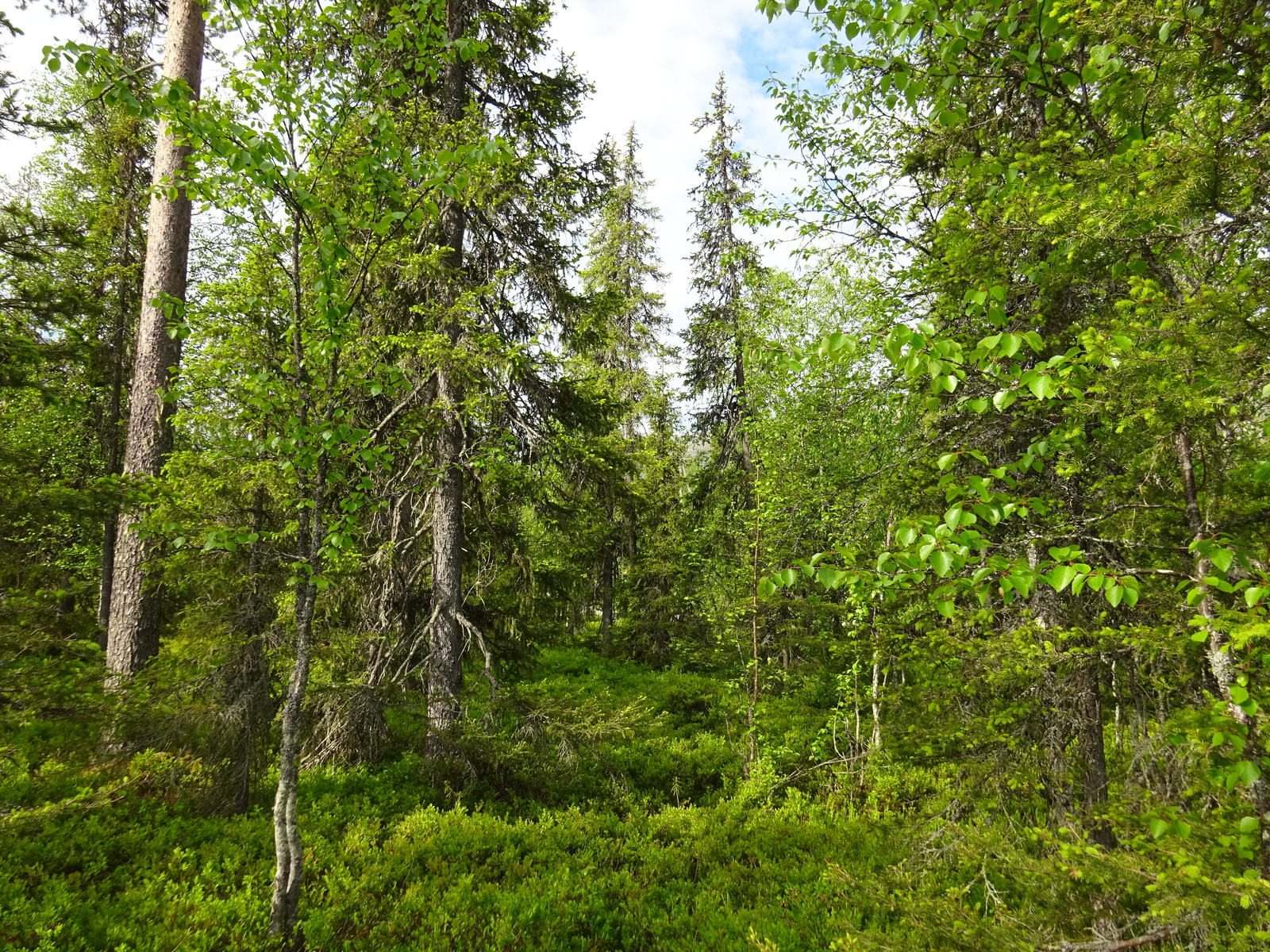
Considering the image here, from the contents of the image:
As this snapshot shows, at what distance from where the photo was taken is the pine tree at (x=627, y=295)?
2161 centimetres

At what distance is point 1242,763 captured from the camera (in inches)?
83.1

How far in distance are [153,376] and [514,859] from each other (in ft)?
26.1

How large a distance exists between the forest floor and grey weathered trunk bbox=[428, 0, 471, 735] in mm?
1021

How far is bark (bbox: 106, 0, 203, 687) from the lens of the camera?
24.2 feet

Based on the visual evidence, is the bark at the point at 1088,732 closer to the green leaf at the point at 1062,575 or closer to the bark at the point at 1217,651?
the bark at the point at 1217,651

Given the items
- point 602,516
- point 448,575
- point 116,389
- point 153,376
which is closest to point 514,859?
point 448,575

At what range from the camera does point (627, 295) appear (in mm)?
22406

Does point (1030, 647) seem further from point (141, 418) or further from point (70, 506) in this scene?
point (141, 418)

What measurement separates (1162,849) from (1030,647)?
6.98 feet

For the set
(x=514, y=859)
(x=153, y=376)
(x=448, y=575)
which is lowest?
(x=514, y=859)

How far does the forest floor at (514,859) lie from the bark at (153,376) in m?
1.59

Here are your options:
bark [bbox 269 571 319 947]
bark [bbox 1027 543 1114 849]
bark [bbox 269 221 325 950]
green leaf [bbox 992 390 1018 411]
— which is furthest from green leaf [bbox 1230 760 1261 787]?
bark [bbox 269 571 319 947]

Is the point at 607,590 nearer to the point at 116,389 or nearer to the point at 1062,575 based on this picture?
the point at 116,389

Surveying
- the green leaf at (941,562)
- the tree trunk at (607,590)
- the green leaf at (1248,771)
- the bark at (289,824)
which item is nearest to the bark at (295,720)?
the bark at (289,824)
